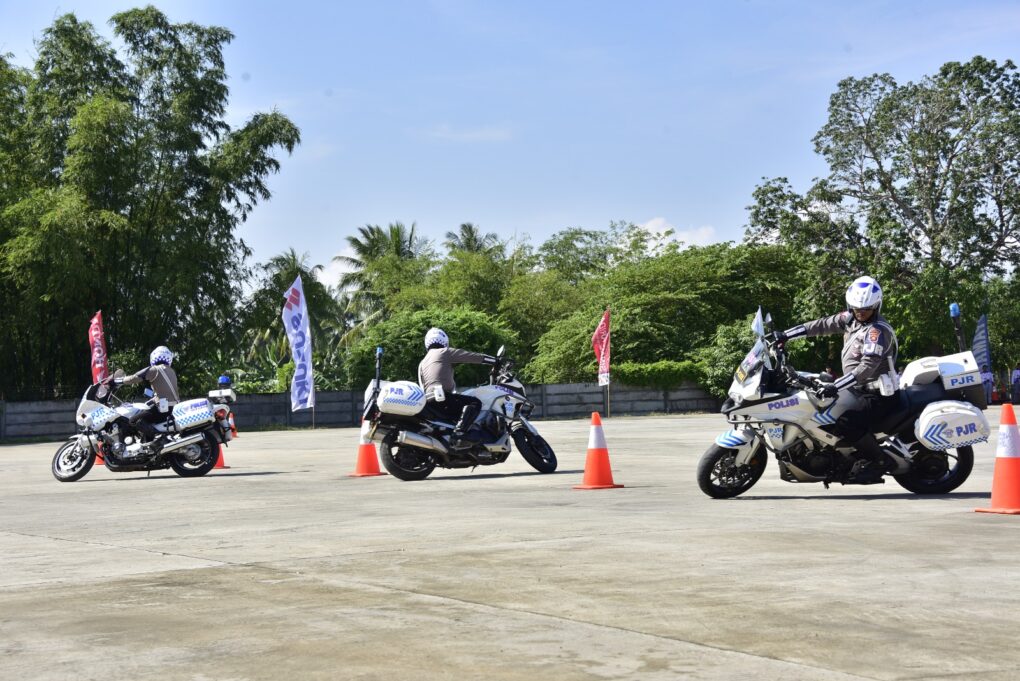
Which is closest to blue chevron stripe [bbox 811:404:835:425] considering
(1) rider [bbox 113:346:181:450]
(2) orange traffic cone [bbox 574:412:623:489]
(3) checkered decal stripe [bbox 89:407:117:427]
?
(2) orange traffic cone [bbox 574:412:623:489]

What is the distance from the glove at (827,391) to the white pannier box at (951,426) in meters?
0.72

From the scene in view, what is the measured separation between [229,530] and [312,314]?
36.8 metres

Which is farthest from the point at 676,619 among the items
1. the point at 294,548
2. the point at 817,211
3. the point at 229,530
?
the point at 817,211

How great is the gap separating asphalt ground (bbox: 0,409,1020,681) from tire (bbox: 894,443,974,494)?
11.8 inches

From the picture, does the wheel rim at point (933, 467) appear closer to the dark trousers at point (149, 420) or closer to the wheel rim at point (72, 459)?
the dark trousers at point (149, 420)

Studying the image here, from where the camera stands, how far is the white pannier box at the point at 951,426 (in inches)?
413

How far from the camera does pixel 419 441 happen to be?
1464 centimetres

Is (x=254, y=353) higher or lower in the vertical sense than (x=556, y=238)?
lower

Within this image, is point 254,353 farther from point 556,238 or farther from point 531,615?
point 531,615

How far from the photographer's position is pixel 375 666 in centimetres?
462

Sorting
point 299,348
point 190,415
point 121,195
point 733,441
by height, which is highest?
point 121,195

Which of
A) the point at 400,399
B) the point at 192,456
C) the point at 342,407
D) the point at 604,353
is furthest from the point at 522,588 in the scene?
the point at 342,407

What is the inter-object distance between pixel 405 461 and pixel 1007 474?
23.5 ft

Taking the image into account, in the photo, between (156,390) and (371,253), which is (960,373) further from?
→ (371,253)
